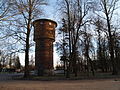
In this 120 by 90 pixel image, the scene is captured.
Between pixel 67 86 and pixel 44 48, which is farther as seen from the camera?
pixel 44 48

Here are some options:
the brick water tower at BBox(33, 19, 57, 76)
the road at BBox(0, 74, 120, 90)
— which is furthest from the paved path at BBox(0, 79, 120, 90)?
the brick water tower at BBox(33, 19, 57, 76)

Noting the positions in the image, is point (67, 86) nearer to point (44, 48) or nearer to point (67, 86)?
point (67, 86)

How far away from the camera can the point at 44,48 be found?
31.0 meters

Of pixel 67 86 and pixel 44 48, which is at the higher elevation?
pixel 44 48

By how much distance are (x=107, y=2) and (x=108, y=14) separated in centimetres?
250

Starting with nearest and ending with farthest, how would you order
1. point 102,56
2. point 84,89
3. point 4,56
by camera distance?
point 84,89 < point 4,56 < point 102,56

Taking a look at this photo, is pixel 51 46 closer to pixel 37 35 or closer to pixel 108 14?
pixel 37 35

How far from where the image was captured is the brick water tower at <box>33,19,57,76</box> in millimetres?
30500

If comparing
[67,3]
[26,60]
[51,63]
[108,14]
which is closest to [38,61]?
[51,63]

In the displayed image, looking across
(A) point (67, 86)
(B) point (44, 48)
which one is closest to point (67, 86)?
(A) point (67, 86)

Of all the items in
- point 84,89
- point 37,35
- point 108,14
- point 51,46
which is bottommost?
point 84,89

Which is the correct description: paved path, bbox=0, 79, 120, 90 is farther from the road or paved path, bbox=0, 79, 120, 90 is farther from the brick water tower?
the brick water tower

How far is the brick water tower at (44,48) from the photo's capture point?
30.5 metres

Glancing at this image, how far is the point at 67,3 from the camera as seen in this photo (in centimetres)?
2353
